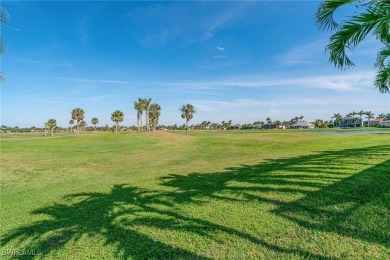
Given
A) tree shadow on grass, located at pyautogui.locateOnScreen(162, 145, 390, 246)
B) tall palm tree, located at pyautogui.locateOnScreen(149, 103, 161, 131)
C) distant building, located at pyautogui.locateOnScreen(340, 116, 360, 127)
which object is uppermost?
tall palm tree, located at pyautogui.locateOnScreen(149, 103, 161, 131)

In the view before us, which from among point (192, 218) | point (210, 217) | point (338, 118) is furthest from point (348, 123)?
point (192, 218)

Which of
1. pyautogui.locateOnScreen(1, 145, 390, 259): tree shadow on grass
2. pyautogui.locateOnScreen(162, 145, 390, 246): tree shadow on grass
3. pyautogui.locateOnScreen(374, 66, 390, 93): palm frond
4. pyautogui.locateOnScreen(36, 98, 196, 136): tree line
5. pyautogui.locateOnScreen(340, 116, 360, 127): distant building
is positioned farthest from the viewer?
pyautogui.locateOnScreen(340, 116, 360, 127): distant building

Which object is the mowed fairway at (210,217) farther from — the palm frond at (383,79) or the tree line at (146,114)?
the tree line at (146,114)

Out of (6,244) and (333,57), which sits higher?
(333,57)

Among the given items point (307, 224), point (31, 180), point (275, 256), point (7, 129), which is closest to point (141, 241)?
point (275, 256)

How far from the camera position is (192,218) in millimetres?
4723

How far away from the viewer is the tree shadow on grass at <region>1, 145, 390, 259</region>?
380 centimetres

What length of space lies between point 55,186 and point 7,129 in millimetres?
180688

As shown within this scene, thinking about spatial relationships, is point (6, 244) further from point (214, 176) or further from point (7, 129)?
point (7, 129)

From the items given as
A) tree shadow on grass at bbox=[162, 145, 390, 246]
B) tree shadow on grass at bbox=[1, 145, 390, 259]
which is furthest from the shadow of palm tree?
tree shadow on grass at bbox=[162, 145, 390, 246]

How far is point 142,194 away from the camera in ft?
21.8

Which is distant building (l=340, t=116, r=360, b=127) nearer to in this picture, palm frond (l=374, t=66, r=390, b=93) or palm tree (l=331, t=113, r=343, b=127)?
palm tree (l=331, t=113, r=343, b=127)

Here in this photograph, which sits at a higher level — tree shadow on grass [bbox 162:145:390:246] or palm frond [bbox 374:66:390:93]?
palm frond [bbox 374:66:390:93]

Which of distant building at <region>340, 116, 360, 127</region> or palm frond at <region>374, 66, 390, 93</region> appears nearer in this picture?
palm frond at <region>374, 66, 390, 93</region>
